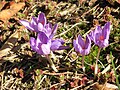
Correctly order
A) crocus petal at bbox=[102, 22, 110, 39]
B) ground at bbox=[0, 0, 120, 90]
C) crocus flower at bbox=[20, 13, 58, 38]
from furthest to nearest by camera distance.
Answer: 1. ground at bbox=[0, 0, 120, 90]
2. crocus flower at bbox=[20, 13, 58, 38]
3. crocus petal at bbox=[102, 22, 110, 39]

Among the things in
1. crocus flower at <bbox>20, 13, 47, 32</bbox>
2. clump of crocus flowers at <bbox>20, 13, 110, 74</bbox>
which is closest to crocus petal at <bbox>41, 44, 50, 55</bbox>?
clump of crocus flowers at <bbox>20, 13, 110, 74</bbox>

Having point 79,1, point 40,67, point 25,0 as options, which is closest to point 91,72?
point 40,67

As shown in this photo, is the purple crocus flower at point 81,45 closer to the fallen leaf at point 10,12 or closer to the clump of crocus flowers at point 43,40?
the clump of crocus flowers at point 43,40

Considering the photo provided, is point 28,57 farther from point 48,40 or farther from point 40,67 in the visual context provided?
point 48,40

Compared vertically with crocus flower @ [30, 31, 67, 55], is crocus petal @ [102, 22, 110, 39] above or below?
above

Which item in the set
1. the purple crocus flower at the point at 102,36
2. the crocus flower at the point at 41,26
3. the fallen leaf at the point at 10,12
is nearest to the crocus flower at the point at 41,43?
the crocus flower at the point at 41,26

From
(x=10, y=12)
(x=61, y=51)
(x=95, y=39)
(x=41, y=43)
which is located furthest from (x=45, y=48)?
(x=10, y=12)

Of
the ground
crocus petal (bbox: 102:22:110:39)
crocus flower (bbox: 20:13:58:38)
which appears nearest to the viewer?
crocus petal (bbox: 102:22:110:39)

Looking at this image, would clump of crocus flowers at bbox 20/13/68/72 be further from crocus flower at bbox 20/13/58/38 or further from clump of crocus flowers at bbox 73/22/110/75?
clump of crocus flowers at bbox 73/22/110/75
